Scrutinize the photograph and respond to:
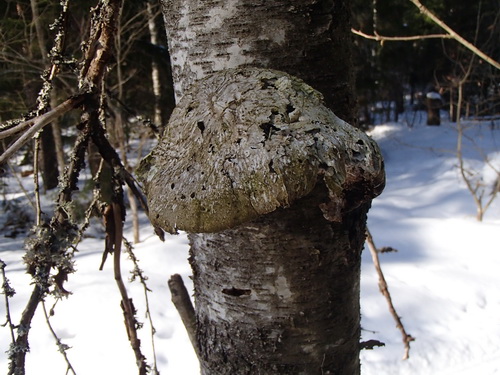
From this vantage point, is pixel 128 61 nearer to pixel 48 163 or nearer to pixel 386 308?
pixel 48 163

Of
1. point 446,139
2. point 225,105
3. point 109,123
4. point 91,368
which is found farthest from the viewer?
point 446,139

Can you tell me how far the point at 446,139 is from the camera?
35.4ft

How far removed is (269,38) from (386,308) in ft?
10.2

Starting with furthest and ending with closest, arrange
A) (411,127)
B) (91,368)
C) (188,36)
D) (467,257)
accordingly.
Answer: (411,127)
(467,257)
(91,368)
(188,36)

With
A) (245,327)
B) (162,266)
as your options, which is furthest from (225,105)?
(162,266)

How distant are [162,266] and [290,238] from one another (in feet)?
10.9

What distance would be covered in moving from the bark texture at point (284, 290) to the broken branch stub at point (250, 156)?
0.08m

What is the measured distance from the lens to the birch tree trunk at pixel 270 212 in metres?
0.52

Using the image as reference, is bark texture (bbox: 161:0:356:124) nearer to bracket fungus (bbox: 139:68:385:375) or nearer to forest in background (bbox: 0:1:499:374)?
bracket fungus (bbox: 139:68:385:375)

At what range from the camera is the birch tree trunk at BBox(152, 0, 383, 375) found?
52 centimetres

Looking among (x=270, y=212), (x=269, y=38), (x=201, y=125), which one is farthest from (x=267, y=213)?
(x=269, y=38)

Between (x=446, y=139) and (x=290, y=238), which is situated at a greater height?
(x=290, y=238)

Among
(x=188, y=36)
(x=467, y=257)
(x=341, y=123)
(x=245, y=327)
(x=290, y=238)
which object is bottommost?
(x=467, y=257)

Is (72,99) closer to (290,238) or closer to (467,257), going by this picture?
(290,238)
